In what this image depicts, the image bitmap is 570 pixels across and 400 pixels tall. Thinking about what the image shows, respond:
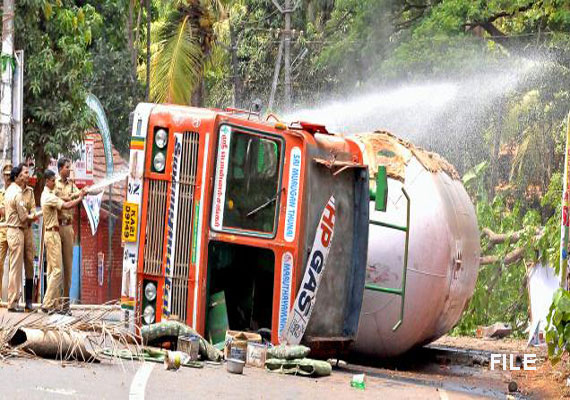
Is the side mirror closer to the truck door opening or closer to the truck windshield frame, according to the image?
the truck windshield frame

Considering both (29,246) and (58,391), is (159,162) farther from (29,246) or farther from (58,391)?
(29,246)

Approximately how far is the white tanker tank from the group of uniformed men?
368 cm

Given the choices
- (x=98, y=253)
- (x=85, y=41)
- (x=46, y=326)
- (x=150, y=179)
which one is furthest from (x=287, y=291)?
(x=98, y=253)

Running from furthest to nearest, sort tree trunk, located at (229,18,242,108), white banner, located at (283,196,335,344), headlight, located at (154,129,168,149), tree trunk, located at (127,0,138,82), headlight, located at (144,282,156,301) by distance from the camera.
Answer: tree trunk, located at (229,18,242,108) → tree trunk, located at (127,0,138,82) → headlight, located at (154,129,168,149) → headlight, located at (144,282,156,301) → white banner, located at (283,196,335,344)

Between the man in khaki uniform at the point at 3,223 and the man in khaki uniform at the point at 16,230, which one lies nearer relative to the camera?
the man in khaki uniform at the point at 16,230

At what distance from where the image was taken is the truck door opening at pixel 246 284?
40.2 ft

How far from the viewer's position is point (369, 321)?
1327 cm

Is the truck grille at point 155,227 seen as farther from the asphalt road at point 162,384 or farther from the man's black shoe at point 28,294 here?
the man's black shoe at point 28,294

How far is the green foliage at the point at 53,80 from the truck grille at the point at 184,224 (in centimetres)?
1023

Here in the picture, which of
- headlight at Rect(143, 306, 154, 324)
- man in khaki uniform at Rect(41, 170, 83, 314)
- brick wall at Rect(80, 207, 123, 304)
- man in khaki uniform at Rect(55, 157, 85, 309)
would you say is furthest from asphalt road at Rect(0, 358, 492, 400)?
brick wall at Rect(80, 207, 123, 304)

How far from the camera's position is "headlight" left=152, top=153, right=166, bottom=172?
11.8 m

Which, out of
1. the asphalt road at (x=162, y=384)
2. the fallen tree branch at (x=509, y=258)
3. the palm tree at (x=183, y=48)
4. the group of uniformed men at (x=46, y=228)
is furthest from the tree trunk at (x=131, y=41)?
the asphalt road at (x=162, y=384)

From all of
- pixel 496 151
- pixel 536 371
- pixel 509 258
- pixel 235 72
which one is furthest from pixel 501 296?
pixel 235 72

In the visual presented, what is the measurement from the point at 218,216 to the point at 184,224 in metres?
0.33
